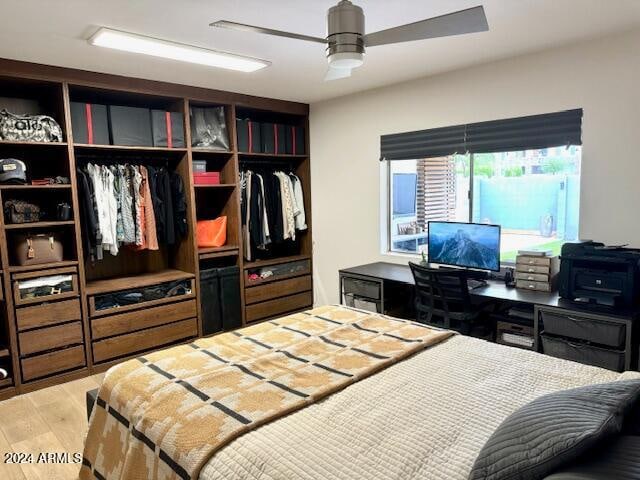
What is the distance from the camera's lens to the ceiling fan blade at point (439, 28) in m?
1.68

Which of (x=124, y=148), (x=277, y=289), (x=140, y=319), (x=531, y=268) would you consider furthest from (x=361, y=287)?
(x=124, y=148)

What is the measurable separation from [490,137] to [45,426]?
3.74m

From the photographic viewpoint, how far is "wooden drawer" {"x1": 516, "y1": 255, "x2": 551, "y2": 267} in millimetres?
3061

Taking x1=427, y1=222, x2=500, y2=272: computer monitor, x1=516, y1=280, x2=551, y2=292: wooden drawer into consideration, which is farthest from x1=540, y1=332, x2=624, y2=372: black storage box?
x1=427, y1=222, x2=500, y2=272: computer monitor

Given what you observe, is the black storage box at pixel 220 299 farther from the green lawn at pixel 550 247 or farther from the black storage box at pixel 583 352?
the black storage box at pixel 583 352

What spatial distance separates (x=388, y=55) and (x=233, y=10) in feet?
4.15

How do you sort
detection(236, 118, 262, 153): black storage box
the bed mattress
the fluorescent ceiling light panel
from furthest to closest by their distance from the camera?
1. detection(236, 118, 262, 153): black storage box
2. the fluorescent ceiling light panel
3. the bed mattress

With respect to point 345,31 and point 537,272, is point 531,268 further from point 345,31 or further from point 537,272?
point 345,31

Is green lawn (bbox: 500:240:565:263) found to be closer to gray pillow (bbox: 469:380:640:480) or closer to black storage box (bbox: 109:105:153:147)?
gray pillow (bbox: 469:380:640:480)

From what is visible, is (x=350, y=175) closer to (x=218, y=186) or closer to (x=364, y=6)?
(x=218, y=186)

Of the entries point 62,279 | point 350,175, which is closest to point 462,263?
point 350,175

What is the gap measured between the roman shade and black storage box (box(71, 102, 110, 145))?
244 centimetres

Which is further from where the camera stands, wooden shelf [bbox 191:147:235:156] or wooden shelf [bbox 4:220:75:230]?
wooden shelf [bbox 191:147:235:156]

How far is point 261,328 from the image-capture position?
2.54 metres
